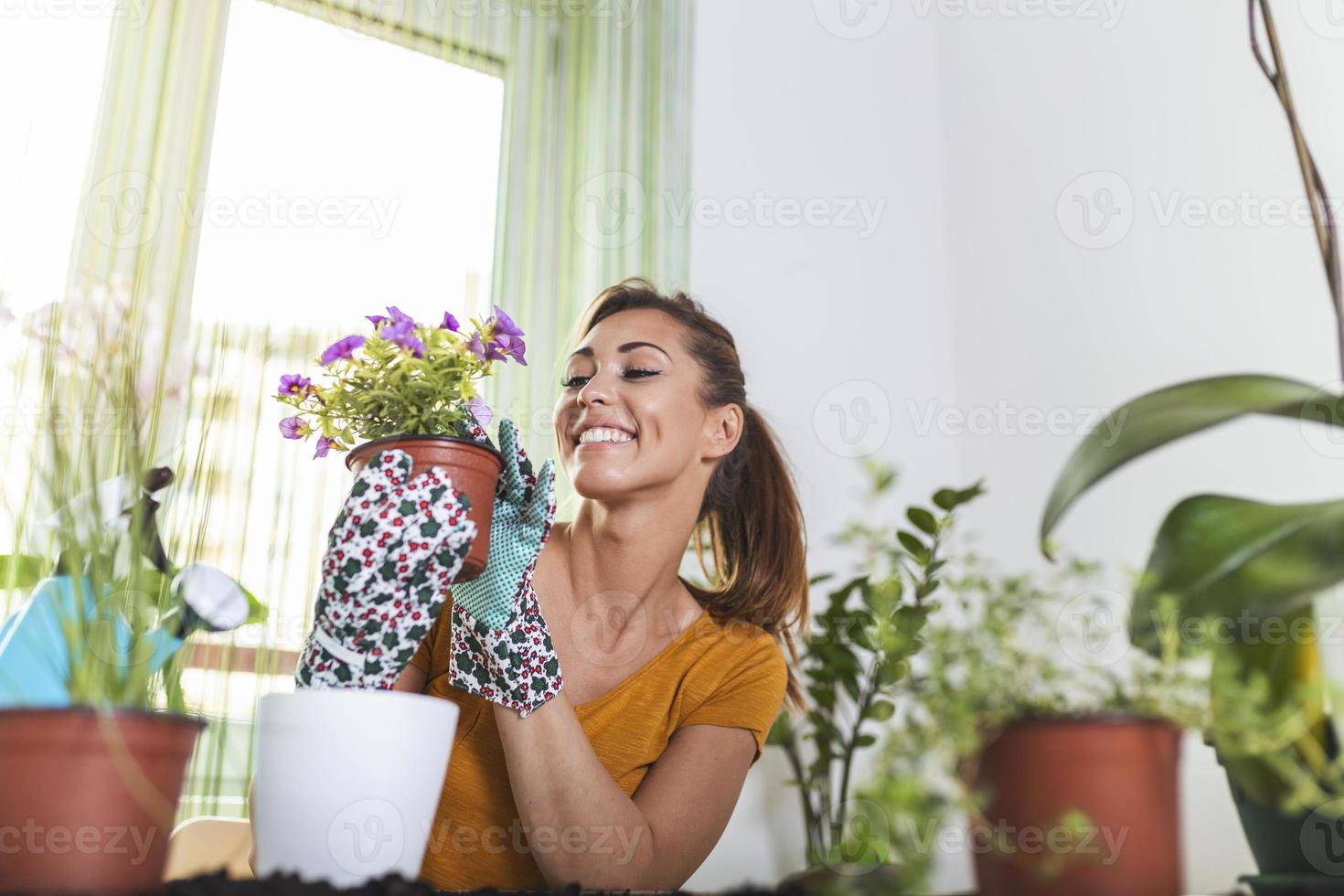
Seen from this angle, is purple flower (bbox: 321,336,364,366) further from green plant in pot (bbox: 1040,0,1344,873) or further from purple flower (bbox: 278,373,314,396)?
green plant in pot (bbox: 1040,0,1344,873)

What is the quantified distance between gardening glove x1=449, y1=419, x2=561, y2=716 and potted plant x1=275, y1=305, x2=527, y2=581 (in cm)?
4

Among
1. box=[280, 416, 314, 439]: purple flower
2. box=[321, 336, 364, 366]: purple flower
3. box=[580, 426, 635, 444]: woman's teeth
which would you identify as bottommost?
box=[280, 416, 314, 439]: purple flower

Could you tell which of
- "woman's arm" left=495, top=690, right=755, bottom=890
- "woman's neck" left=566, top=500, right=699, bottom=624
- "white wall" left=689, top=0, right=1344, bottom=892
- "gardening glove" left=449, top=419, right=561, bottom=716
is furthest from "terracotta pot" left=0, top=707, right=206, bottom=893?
"white wall" left=689, top=0, right=1344, bottom=892

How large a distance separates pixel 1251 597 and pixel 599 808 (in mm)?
597

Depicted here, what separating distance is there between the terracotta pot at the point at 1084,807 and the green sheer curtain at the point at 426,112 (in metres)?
1.10

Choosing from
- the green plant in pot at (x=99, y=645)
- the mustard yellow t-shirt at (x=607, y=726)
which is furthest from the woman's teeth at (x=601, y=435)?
the green plant in pot at (x=99, y=645)

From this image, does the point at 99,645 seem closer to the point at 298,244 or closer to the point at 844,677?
the point at 844,677

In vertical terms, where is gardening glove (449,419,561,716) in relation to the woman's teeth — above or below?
below

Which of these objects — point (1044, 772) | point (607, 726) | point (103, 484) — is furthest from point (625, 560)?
point (1044, 772)

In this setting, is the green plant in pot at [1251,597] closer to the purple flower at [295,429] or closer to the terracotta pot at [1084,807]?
the terracotta pot at [1084,807]

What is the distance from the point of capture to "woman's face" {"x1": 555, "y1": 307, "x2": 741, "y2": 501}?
1.24 m

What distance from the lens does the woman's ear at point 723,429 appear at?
1.39 m

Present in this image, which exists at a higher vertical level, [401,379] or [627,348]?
[627,348]

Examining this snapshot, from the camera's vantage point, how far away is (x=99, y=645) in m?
0.54
